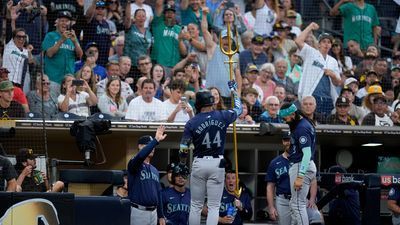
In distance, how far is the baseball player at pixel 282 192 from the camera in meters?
13.2

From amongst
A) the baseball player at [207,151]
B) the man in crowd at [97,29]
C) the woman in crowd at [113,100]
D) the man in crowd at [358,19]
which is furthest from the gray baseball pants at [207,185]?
the man in crowd at [358,19]

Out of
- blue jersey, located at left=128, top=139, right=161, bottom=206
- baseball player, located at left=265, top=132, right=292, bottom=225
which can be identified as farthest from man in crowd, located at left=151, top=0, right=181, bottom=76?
blue jersey, located at left=128, top=139, right=161, bottom=206

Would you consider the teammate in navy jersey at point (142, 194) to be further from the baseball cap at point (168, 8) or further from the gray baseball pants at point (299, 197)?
the baseball cap at point (168, 8)

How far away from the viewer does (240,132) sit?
15.5 metres

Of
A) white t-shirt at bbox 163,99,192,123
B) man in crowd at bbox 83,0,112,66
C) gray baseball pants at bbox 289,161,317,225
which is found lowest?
gray baseball pants at bbox 289,161,317,225

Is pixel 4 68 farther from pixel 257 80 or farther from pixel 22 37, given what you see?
pixel 257 80

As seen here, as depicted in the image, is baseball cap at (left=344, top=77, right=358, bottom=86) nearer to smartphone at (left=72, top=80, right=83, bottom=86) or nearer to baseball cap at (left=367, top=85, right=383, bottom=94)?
baseball cap at (left=367, top=85, right=383, bottom=94)

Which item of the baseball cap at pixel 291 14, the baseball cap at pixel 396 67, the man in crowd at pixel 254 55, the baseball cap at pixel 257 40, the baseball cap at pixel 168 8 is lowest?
the baseball cap at pixel 396 67

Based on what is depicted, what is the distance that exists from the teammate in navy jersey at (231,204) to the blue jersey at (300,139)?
134cm

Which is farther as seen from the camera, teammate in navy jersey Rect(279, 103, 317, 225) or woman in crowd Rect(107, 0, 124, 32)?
woman in crowd Rect(107, 0, 124, 32)

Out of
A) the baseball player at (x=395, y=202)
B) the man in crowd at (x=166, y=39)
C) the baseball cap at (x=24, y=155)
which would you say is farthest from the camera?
the man in crowd at (x=166, y=39)

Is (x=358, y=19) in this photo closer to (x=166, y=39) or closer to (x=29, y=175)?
(x=166, y=39)

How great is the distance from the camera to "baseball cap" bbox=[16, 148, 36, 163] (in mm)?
13633

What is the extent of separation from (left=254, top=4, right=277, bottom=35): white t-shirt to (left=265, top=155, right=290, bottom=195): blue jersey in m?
5.43
